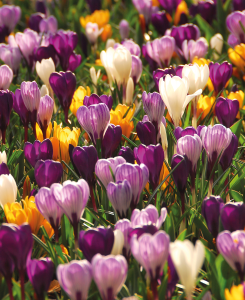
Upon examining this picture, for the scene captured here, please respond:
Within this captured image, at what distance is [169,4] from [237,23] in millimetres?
1465

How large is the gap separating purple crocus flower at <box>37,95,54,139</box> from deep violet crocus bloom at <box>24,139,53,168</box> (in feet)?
0.95

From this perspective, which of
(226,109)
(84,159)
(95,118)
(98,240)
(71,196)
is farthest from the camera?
(226,109)

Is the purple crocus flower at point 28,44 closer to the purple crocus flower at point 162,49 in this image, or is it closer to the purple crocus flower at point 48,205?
the purple crocus flower at point 162,49

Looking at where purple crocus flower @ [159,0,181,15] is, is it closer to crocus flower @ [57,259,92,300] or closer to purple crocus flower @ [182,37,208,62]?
purple crocus flower @ [182,37,208,62]

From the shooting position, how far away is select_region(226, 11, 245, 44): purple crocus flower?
2541 millimetres

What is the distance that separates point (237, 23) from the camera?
101 inches

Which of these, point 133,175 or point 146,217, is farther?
point 133,175

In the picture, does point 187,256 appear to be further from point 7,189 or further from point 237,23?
point 237,23

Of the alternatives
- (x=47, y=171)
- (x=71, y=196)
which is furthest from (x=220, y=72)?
Result: (x=71, y=196)

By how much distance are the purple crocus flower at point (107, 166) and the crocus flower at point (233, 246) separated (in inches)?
15.8

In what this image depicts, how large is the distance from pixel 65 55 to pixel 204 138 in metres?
1.45

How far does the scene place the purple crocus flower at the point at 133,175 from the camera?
1061mm

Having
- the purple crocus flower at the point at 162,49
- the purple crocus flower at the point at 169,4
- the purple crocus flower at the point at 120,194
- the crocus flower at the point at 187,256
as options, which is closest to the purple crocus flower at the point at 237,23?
the purple crocus flower at the point at 162,49

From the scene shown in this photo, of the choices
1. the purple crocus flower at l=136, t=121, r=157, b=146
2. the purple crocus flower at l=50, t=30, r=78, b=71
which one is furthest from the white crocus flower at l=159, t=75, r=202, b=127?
the purple crocus flower at l=50, t=30, r=78, b=71
